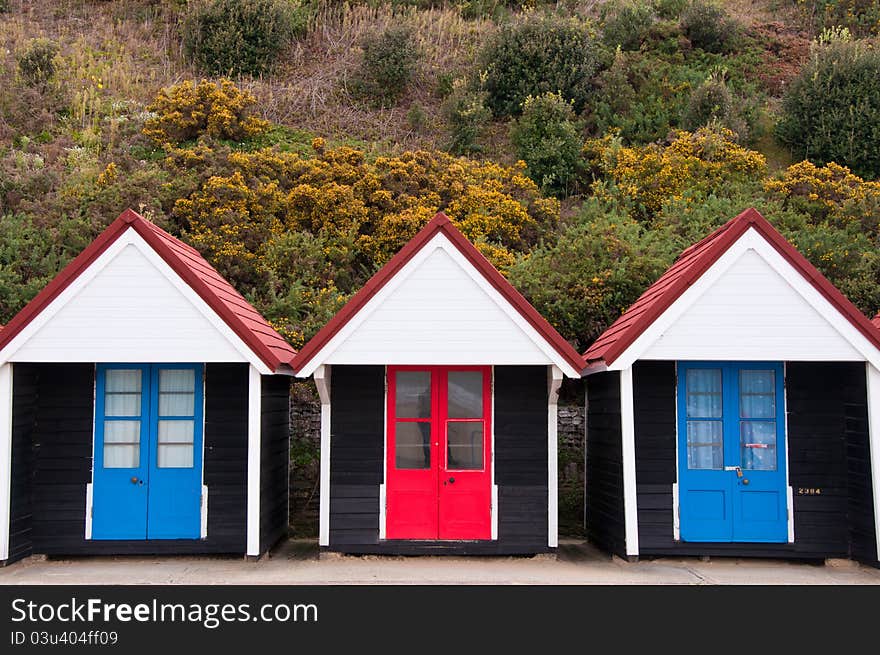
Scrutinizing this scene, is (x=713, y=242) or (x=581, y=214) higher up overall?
(x=581, y=214)

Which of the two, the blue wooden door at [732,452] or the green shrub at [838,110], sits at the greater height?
the green shrub at [838,110]

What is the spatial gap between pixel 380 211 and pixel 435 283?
9668 mm

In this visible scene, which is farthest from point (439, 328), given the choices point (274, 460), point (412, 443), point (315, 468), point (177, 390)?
point (315, 468)

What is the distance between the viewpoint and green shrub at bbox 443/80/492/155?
23.6 meters

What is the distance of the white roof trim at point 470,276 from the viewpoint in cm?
1009

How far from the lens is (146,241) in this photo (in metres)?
10.1

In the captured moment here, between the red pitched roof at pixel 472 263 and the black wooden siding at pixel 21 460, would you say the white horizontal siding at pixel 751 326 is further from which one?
the black wooden siding at pixel 21 460

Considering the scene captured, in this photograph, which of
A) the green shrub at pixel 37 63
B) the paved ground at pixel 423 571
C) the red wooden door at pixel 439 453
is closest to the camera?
the paved ground at pixel 423 571

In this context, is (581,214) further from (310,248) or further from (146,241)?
(146,241)

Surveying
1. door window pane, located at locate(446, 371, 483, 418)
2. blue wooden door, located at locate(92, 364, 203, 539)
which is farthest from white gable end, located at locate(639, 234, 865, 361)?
blue wooden door, located at locate(92, 364, 203, 539)

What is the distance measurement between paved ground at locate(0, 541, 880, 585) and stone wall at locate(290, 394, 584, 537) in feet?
6.23

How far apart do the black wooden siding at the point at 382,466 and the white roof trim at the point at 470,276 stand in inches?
31.5

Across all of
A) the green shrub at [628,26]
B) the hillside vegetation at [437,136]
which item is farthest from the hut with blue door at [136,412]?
the green shrub at [628,26]

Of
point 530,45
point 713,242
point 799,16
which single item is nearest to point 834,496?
point 713,242
